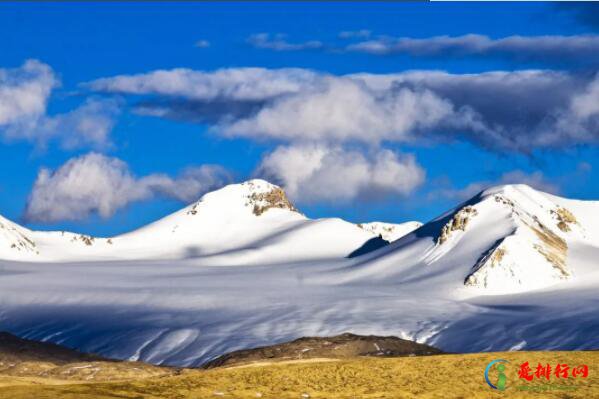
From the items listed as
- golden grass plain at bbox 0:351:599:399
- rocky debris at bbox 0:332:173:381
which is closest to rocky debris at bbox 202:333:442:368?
rocky debris at bbox 0:332:173:381

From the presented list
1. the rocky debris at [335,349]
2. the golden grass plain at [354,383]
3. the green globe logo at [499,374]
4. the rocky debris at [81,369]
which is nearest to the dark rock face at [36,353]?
the rocky debris at [81,369]

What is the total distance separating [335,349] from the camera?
537ft

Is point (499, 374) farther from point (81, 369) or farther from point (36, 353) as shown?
point (36, 353)

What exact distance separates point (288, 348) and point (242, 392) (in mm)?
94294

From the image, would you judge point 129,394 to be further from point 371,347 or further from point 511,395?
point 371,347

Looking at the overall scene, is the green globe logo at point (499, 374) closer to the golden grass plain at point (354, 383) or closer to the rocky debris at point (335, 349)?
the golden grass plain at point (354, 383)

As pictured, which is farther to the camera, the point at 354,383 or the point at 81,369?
the point at 81,369

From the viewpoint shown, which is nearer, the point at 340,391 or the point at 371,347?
the point at 340,391

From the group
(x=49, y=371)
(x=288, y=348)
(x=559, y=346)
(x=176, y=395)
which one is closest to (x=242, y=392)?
(x=176, y=395)

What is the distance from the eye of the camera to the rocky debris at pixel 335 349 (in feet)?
525

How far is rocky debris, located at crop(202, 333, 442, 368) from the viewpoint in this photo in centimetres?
15988

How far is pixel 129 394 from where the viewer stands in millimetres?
69750

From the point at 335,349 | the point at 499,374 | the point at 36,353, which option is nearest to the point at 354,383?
the point at 499,374

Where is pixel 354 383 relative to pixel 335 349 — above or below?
below
